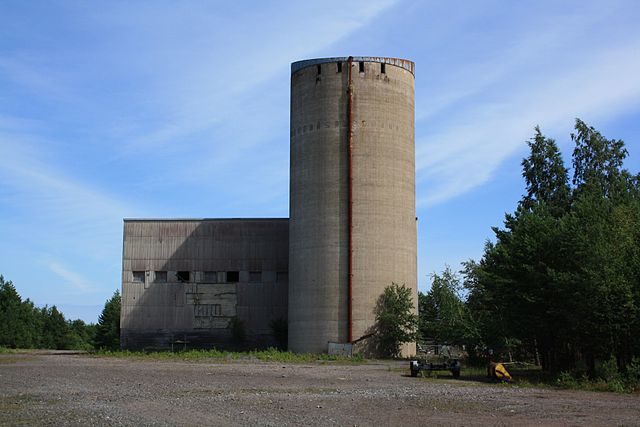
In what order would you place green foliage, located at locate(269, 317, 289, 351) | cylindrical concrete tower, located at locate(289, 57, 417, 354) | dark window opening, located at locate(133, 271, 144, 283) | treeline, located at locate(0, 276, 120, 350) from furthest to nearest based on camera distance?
1. treeline, located at locate(0, 276, 120, 350)
2. dark window opening, located at locate(133, 271, 144, 283)
3. green foliage, located at locate(269, 317, 289, 351)
4. cylindrical concrete tower, located at locate(289, 57, 417, 354)

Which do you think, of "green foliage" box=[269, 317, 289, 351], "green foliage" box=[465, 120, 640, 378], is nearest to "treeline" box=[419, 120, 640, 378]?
"green foliage" box=[465, 120, 640, 378]

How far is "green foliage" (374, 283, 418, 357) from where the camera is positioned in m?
51.3

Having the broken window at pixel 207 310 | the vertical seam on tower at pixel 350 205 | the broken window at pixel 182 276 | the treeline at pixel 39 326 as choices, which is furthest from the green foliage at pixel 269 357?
the treeline at pixel 39 326

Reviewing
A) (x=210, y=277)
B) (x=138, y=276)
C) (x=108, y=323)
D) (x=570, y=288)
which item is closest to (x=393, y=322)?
(x=210, y=277)

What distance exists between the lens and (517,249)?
100 feet

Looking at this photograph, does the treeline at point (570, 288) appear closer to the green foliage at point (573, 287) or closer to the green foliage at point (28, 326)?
the green foliage at point (573, 287)

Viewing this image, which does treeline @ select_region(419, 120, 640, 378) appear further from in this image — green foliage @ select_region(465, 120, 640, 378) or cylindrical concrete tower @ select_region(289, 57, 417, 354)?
cylindrical concrete tower @ select_region(289, 57, 417, 354)

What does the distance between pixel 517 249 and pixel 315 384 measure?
9.48 meters

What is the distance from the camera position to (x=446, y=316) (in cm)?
5034

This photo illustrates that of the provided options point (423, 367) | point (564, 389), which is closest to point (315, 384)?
point (423, 367)

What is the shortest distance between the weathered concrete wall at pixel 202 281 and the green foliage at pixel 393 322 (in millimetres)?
9938

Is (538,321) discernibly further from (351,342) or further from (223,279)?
(223,279)

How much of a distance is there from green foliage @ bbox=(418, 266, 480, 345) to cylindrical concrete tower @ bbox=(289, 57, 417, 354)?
3843mm

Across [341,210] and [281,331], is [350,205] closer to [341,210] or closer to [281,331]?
[341,210]
